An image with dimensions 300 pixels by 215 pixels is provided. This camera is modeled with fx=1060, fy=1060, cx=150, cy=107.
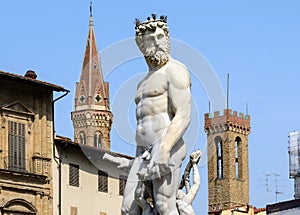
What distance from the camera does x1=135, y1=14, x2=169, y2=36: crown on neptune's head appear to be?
1389 centimetres

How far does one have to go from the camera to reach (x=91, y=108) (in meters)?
106

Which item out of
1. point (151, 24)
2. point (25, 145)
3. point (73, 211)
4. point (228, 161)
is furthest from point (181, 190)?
point (228, 161)

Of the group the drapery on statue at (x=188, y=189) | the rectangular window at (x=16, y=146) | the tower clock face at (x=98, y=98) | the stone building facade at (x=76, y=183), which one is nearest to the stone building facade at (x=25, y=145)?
the rectangular window at (x=16, y=146)

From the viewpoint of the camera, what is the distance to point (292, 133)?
2788 inches

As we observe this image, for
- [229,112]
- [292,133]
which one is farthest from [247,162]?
[292,133]

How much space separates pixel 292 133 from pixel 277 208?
17.2 m

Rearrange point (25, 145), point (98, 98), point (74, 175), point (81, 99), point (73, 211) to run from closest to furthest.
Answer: point (25, 145) → point (73, 211) → point (74, 175) → point (98, 98) → point (81, 99)

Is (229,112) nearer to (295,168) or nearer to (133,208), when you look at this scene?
(295,168)

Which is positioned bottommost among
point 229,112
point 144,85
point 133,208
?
point 133,208

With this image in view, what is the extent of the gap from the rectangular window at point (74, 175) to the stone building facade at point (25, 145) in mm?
950

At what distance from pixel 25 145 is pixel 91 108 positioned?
6024 centimetres

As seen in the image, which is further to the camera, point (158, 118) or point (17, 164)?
point (17, 164)

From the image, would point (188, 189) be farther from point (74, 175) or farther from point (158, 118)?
point (74, 175)

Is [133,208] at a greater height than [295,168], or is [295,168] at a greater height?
[295,168]
